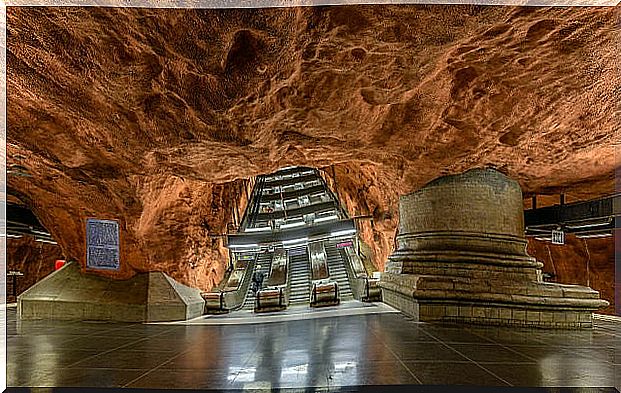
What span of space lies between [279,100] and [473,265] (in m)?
4.17

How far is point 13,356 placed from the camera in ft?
13.5

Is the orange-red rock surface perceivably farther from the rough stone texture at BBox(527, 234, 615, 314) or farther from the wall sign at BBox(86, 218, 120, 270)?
the rough stone texture at BBox(527, 234, 615, 314)

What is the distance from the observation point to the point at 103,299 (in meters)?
7.64

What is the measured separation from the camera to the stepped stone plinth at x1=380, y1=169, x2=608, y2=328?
6.21 metres

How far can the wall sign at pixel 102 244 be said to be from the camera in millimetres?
7527

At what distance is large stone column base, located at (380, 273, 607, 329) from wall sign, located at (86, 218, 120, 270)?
504 centimetres

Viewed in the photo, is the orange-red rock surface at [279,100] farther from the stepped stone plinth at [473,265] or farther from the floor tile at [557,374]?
the floor tile at [557,374]

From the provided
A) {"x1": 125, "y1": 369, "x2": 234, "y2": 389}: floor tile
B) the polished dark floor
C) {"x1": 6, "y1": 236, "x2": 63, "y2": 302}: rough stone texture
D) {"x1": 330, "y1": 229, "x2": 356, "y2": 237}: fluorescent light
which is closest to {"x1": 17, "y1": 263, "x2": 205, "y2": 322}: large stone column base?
the polished dark floor

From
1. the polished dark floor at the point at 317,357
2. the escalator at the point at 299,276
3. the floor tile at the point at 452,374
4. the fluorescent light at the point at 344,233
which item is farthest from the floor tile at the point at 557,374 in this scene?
the fluorescent light at the point at 344,233

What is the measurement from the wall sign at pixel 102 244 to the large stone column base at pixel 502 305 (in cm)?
504

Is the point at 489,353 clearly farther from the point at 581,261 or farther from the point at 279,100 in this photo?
the point at 581,261

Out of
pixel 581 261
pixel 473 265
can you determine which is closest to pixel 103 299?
pixel 473 265

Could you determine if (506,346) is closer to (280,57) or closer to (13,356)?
(280,57)

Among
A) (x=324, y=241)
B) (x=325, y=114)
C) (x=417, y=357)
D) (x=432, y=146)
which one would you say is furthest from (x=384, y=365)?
(x=324, y=241)
